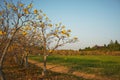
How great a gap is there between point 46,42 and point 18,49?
21.2 ft

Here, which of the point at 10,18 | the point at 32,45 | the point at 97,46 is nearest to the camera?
the point at 10,18

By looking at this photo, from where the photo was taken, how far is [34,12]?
12.2 meters

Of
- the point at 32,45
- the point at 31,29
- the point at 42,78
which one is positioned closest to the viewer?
the point at 42,78

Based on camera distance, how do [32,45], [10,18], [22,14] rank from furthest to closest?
[32,45] → [10,18] → [22,14]

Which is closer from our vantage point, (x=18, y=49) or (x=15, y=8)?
(x=15, y=8)

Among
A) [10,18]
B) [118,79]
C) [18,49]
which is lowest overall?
[118,79]

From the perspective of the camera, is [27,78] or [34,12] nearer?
[34,12]

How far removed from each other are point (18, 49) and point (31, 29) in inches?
156

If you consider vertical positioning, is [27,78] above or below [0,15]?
below

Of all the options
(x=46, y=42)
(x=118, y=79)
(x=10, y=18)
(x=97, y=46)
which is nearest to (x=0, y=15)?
(x=10, y=18)

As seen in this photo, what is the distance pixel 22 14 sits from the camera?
12.0 metres

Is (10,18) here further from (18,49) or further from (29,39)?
(18,49)

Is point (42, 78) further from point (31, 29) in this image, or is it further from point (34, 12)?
point (34, 12)

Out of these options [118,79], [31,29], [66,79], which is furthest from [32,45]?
[118,79]
